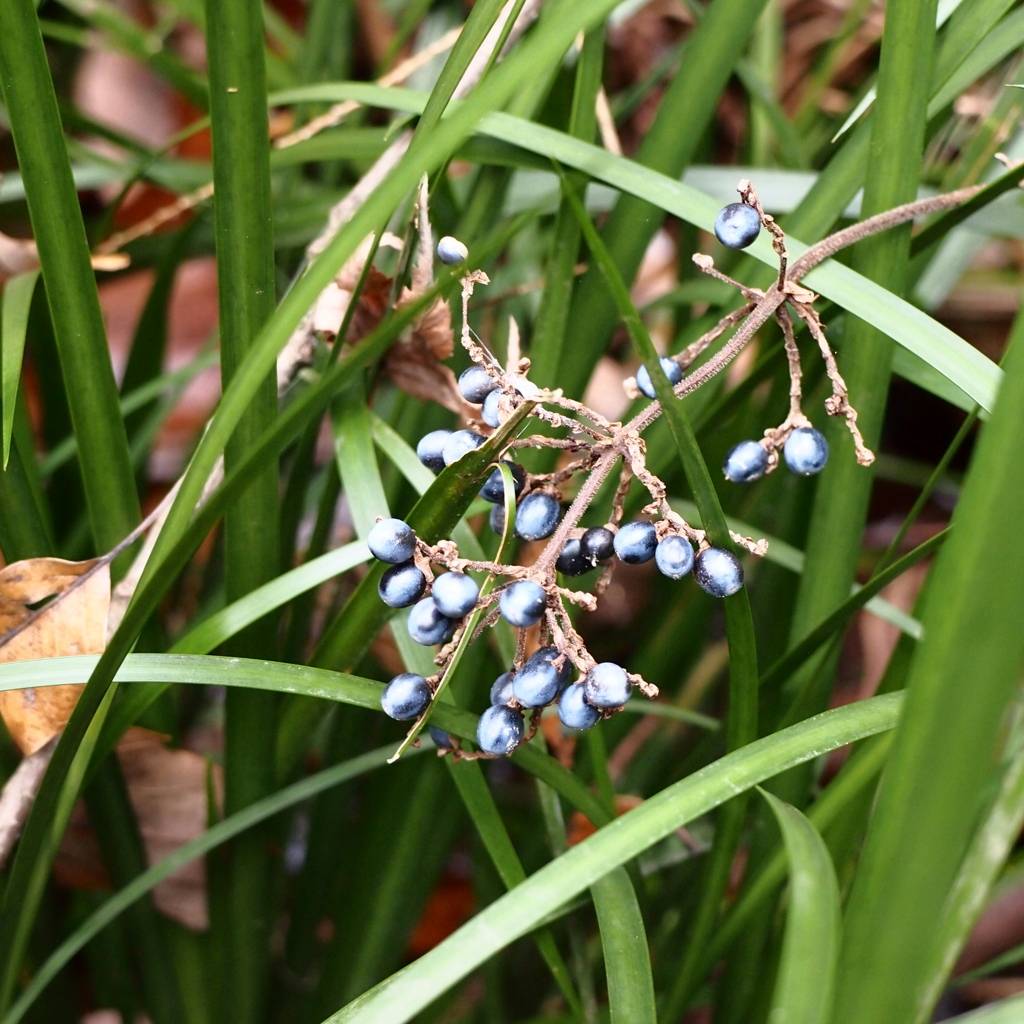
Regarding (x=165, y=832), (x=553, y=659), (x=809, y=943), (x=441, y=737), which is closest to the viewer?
(x=809, y=943)

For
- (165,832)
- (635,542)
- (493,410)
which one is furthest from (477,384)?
(165,832)

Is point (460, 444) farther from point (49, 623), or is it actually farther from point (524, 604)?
point (49, 623)

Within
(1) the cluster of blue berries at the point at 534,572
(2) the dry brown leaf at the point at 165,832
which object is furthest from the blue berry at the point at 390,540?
(2) the dry brown leaf at the point at 165,832

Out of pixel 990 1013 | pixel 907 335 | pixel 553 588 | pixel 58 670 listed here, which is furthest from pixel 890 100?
pixel 58 670

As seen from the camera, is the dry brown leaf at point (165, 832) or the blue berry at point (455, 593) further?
the dry brown leaf at point (165, 832)

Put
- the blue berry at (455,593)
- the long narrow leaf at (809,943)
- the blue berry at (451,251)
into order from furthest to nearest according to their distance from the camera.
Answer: the blue berry at (451,251) < the blue berry at (455,593) < the long narrow leaf at (809,943)

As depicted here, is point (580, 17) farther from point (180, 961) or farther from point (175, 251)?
point (180, 961)

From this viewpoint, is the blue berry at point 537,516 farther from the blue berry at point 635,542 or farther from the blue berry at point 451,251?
the blue berry at point 451,251
